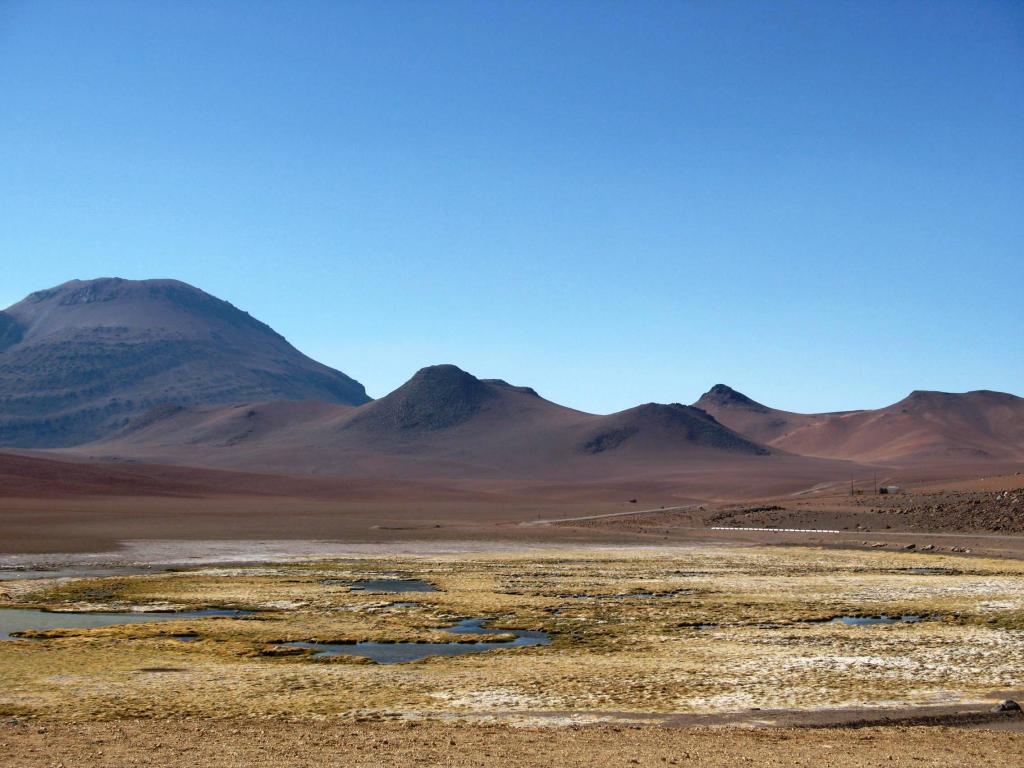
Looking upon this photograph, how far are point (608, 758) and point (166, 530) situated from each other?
179 feet

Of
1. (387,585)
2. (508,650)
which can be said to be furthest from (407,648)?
(387,585)

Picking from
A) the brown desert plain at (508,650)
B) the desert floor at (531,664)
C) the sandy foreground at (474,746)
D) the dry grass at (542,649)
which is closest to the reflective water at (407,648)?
the brown desert plain at (508,650)

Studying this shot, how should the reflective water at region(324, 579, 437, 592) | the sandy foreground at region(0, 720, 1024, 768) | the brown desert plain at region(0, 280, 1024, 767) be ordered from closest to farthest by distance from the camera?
the sandy foreground at region(0, 720, 1024, 768)
the brown desert plain at region(0, 280, 1024, 767)
the reflective water at region(324, 579, 437, 592)

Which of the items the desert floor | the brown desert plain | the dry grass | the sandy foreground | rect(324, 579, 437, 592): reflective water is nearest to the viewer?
the sandy foreground

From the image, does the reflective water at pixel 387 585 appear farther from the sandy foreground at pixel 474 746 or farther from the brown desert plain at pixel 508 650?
the sandy foreground at pixel 474 746

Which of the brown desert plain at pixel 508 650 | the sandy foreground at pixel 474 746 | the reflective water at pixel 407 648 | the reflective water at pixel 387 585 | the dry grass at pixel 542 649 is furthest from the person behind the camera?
the reflective water at pixel 387 585

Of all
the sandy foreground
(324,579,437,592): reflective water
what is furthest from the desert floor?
(324,579,437,592): reflective water

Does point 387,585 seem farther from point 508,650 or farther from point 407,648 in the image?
point 508,650

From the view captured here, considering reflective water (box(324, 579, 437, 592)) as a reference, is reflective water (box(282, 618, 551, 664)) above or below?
below

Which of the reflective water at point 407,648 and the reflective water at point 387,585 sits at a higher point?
the reflective water at point 387,585

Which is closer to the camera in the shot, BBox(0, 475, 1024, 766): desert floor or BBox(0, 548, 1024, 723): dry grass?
BBox(0, 475, 1024, 766): desert floor

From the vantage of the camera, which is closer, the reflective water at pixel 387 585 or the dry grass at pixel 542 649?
the dry grass at pixel 542 649

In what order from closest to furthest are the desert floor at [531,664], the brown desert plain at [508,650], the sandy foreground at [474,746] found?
the sandy foreground at [474,746], the desert floor at [531,664], the brown desert plain at [508,650]

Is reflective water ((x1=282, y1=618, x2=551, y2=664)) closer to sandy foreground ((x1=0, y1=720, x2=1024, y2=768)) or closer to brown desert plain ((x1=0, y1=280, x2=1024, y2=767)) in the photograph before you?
brown desert plain ((x1=0, y1=280, x2=1024, y2=767))
